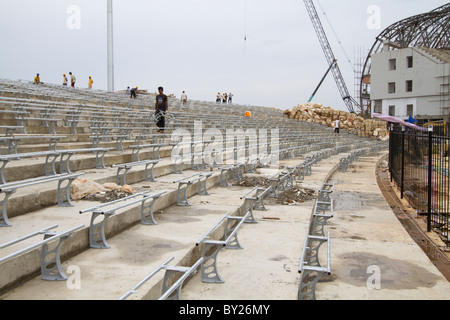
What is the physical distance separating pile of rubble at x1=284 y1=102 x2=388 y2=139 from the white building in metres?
8.32

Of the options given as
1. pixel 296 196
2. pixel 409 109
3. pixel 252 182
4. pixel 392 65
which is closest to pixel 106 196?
pixel 296 196

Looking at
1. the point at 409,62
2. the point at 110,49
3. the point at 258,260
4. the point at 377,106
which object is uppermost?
the point at 409,62

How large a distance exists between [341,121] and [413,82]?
41.8 feet

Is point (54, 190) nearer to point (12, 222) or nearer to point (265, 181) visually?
point (12, 222)

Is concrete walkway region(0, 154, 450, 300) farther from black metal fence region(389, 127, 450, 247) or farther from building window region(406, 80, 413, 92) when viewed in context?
building window region(406, 80, 413, 92)

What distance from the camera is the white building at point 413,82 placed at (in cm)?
4562

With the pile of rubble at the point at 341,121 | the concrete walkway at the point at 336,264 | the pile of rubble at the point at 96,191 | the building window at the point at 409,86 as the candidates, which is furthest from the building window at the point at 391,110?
the pile of rubble at the point at 96,191

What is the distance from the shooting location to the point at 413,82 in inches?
1889

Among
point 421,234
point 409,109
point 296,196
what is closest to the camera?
point 421,234

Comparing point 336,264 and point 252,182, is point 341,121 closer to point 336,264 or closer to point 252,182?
point 252,182

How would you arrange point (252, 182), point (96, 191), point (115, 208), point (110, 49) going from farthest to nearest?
point (110, 49)
point (252, 182)
point (96, 191)
point (115, 208)

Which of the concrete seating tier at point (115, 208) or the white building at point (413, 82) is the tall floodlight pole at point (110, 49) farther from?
the white building at point (413, 82)

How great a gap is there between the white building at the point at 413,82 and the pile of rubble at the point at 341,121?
8322 millimetres
